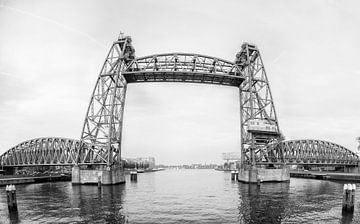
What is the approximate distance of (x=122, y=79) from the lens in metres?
65.6

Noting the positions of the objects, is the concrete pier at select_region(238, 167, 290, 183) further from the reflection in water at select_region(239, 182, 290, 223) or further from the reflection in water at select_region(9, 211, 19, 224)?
the reflection in water at select_region(9, 211, 19, 224)

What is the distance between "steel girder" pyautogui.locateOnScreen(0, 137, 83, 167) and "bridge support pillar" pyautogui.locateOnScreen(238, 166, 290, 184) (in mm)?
51518

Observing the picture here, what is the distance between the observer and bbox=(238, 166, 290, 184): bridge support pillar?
60.6 metres

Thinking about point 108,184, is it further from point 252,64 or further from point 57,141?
point 252,64

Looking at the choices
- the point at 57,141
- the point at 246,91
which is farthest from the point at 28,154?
the point at 246,91

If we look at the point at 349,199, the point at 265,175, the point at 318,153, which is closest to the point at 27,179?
the point at 265,175

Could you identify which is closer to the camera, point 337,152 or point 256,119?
point 256,119

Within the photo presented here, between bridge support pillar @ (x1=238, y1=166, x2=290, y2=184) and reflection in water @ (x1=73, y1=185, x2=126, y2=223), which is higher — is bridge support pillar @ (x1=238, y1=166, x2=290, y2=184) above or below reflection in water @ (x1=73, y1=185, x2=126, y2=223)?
below

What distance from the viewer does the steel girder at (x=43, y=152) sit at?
85706mm

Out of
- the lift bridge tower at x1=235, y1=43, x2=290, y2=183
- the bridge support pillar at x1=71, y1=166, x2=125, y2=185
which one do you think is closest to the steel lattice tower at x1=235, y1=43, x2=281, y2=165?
the lift bridge tower at x1=235, y1=43, x2=290, y2=183

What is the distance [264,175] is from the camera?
61.9 m

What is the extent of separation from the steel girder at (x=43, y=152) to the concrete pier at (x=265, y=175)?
51514 mm

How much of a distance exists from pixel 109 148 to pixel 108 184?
26.6 feet

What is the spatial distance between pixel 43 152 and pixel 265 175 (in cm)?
7718
